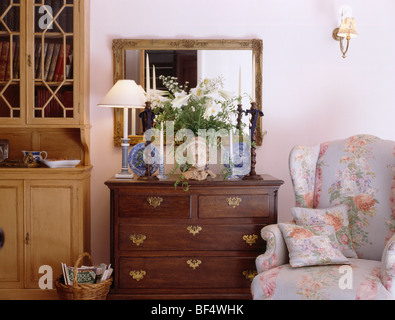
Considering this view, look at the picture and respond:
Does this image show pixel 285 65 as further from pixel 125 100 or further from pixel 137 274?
pixel 137 274

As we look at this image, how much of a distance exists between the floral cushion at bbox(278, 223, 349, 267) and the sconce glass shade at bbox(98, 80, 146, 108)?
4.10 ft

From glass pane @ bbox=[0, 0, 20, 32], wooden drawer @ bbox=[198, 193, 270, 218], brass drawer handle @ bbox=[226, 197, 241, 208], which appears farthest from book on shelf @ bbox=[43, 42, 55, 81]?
brass drawer handle @ bbox=[226, 197, 241, 208]

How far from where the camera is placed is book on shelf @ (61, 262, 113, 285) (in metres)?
2.89

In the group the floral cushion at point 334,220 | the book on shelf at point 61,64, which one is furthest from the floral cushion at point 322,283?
the book on shelf at point 61,64

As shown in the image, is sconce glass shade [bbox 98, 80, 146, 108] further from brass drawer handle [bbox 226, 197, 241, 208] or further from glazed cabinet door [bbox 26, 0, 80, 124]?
brass drawer handle [bbox 226, 197, 241, 208]

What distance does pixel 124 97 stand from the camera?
306 centimetres

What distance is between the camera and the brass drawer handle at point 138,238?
2949 mm

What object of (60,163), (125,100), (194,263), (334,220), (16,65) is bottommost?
(194,263)

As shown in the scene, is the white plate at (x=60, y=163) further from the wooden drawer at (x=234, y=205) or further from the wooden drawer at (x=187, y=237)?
the wooden drawer at (x=234, y=205)

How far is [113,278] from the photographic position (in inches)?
117

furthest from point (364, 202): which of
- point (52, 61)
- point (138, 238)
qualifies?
point (52, 61)

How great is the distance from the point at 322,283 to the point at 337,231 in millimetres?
531

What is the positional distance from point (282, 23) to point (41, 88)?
1.77 meters

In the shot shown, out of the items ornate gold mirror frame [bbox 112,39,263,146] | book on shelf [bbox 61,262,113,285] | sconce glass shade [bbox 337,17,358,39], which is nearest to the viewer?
book on shelf [bbox 61,262,113,285]
